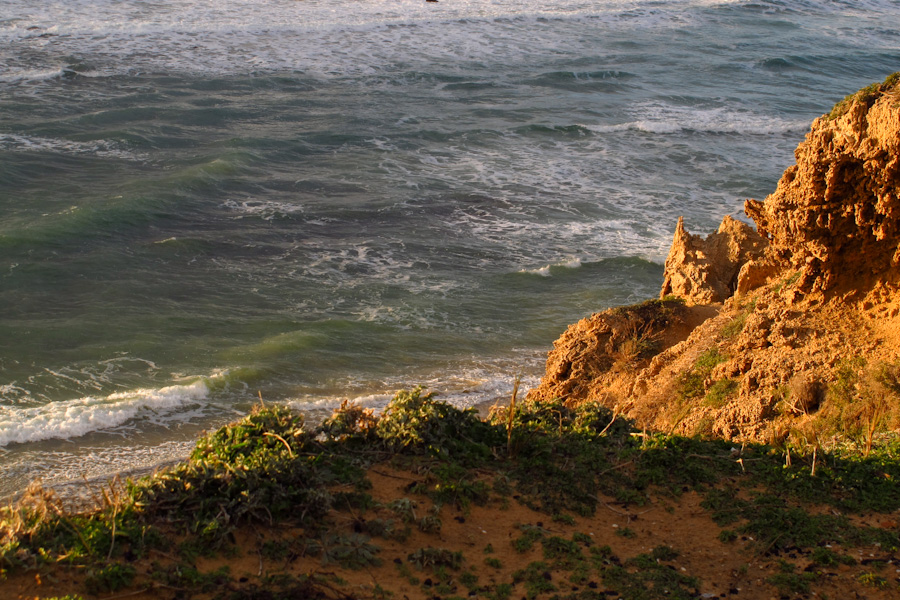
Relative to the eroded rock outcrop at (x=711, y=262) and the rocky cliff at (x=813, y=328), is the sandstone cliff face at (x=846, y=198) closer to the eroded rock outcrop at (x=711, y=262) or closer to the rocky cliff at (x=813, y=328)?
the rocky cliff at (x=813, y=328)

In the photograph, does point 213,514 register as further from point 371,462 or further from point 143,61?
point 143,61

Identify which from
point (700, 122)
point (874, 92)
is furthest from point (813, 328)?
point (700, 122)

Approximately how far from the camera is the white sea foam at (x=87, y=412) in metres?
8.42

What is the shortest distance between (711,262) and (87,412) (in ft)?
23.4

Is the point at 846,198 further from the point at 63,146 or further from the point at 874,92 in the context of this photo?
the point at 63,146

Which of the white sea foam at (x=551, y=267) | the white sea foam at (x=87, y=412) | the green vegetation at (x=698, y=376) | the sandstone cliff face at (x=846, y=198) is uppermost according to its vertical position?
the sandstone cliff face at (x=846, y=198)

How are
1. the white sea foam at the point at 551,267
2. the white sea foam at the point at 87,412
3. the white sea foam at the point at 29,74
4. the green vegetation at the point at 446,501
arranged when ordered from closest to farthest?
the green vegetation at the point at 446,501 → the white sea foam at the point at 87,412 → the white sea foam at the point at 551,267 → the white sea foam at the point at 29,74

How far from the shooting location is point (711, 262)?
9.48 meters

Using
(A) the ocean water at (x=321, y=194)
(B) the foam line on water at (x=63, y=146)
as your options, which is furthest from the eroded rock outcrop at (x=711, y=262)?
(B) the foam line on water at (x=63, y=146)

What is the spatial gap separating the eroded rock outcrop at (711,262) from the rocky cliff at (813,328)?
844mm

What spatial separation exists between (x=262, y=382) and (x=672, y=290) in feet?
16.7

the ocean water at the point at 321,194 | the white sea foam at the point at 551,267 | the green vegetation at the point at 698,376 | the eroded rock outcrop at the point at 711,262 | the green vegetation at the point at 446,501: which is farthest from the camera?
the white sea foam at the point at 551,267

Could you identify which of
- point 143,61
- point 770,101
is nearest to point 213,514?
point 143,61

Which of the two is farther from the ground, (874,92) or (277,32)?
(277,32)
